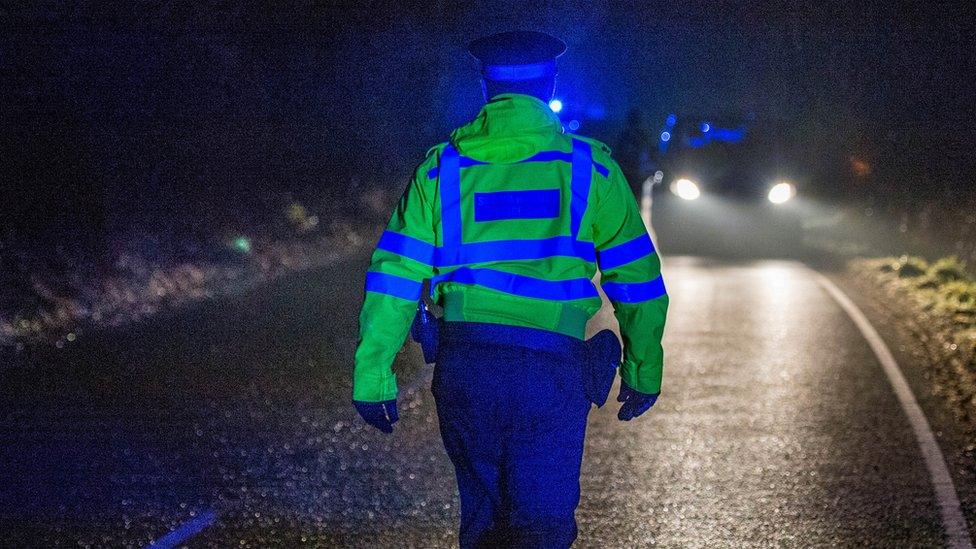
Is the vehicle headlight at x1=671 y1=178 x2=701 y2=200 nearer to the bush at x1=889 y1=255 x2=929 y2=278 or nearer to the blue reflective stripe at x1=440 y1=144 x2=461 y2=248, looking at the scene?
the bush at x1=889 y1=255 x2=929 y2=278

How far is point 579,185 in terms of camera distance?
2926mm

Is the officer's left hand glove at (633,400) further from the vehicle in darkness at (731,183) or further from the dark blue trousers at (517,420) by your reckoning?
the vehicle in darkness at (731,183)

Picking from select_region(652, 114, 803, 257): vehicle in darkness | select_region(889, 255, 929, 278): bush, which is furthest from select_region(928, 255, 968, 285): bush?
select_region(652, 114, 803, 257): vehicle in darkness

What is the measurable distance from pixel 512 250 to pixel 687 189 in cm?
1714

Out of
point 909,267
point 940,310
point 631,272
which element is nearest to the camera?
point 631,272

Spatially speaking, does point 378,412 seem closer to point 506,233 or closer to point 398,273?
point 398,273

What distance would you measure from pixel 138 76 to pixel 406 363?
7.79 m

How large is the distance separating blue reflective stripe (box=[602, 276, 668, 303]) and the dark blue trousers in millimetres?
254

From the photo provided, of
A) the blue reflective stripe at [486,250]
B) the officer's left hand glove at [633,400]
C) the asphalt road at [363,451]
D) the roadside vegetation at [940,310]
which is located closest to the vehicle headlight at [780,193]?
the roadside vegetation at [940,310]

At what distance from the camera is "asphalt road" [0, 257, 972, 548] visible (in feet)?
15.9

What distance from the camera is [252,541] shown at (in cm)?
463

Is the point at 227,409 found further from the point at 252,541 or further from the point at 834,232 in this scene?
the point at 834,232

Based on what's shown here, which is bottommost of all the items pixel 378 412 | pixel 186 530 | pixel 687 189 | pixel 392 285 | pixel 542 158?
pixel 186 530

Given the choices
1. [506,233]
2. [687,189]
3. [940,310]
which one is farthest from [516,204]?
[687,189]
